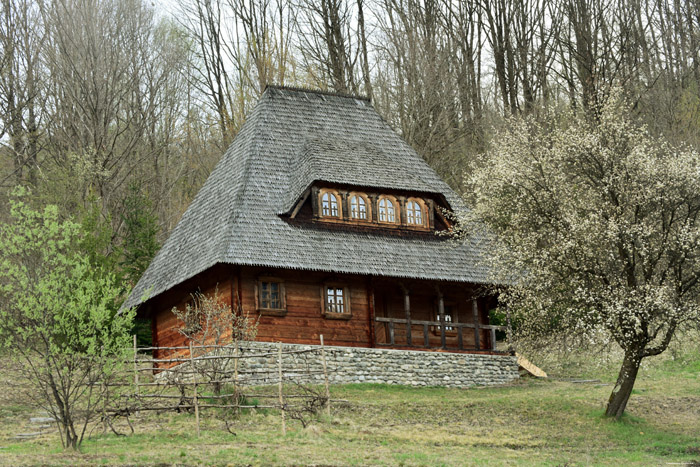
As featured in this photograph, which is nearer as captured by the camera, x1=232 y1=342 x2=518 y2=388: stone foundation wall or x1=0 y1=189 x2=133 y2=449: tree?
x1=0 y1=189 x2=133 y2=449: tree

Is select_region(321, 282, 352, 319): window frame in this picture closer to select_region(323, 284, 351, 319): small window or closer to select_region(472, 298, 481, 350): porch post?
select_region(323, 284, 351, 319): small window

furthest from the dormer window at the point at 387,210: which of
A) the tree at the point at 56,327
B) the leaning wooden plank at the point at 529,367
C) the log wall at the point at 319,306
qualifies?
the tree at the point at 56,327

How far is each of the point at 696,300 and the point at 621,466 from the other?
5940 millimetres

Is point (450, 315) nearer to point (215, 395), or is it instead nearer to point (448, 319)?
point (448, 319)

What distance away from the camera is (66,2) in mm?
39531

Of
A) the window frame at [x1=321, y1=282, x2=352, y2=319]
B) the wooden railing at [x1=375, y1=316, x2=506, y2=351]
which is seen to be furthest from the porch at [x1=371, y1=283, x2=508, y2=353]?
the window frame at [x1=321, y1=282, x2=352, y2=319]

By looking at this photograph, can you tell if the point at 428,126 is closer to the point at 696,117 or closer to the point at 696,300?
the point at 696,117

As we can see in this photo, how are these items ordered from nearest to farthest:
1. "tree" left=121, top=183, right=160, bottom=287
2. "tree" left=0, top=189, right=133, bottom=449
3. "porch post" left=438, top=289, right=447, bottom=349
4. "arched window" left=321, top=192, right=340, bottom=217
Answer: "tree" left=0, top=189, right=133, bottom=449 < "arched window" left=321, top=192, right=340, bottom=217 < "porch post" left=438, top=289, right=447, bottom=349 < "tree" left=121, top=183, right=160, bottom=287

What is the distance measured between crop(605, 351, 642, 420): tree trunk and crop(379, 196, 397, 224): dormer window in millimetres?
9230

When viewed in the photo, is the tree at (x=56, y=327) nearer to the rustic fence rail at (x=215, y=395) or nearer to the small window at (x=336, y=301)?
the rustic fence rail at (x=215, y=395)

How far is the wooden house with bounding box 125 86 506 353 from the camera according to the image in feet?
87.7

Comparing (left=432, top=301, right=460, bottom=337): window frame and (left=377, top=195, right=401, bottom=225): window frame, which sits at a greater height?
(left=377, top=195, right=401, bottom=225): window frame

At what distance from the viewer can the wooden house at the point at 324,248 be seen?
2673 cm

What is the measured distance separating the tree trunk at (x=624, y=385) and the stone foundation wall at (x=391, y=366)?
639 cm
